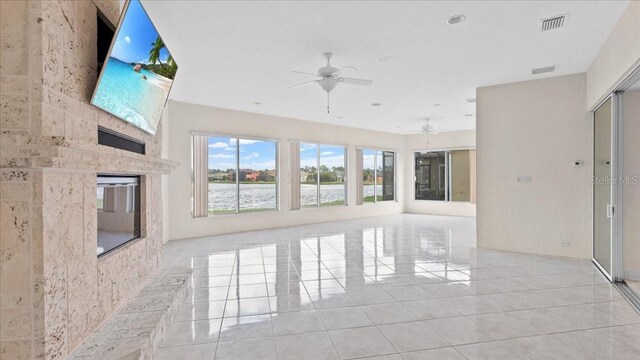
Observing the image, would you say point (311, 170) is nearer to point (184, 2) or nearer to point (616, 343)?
point (184, 2)

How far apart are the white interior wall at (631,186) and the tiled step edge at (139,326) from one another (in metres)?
5.48

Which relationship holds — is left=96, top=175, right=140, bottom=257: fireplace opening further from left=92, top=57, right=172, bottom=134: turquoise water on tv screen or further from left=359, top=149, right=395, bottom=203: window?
left=359, top=149, right=395, bottom=203: window

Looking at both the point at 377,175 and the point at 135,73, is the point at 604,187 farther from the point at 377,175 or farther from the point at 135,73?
the point at 377,175

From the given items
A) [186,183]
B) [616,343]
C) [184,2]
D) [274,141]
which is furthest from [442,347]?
[274,141]

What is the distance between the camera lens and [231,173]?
→ 25.5ft

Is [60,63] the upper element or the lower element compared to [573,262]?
upper

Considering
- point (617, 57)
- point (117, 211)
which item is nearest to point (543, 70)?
point (617, 57)

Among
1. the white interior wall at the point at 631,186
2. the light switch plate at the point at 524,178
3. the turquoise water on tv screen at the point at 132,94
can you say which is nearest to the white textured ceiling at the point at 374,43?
the turquoise water on tv screen at the point at 132,94

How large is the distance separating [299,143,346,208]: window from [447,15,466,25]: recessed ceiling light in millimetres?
5972

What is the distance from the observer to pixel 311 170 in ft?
31.3

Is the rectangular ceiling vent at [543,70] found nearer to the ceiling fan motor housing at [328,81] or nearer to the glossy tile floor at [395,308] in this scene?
the glossy tile floor at [395,308]

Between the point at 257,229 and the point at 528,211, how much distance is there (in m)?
5.93

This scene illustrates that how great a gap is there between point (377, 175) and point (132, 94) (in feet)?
31.8

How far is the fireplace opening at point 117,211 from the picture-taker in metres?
2.65
